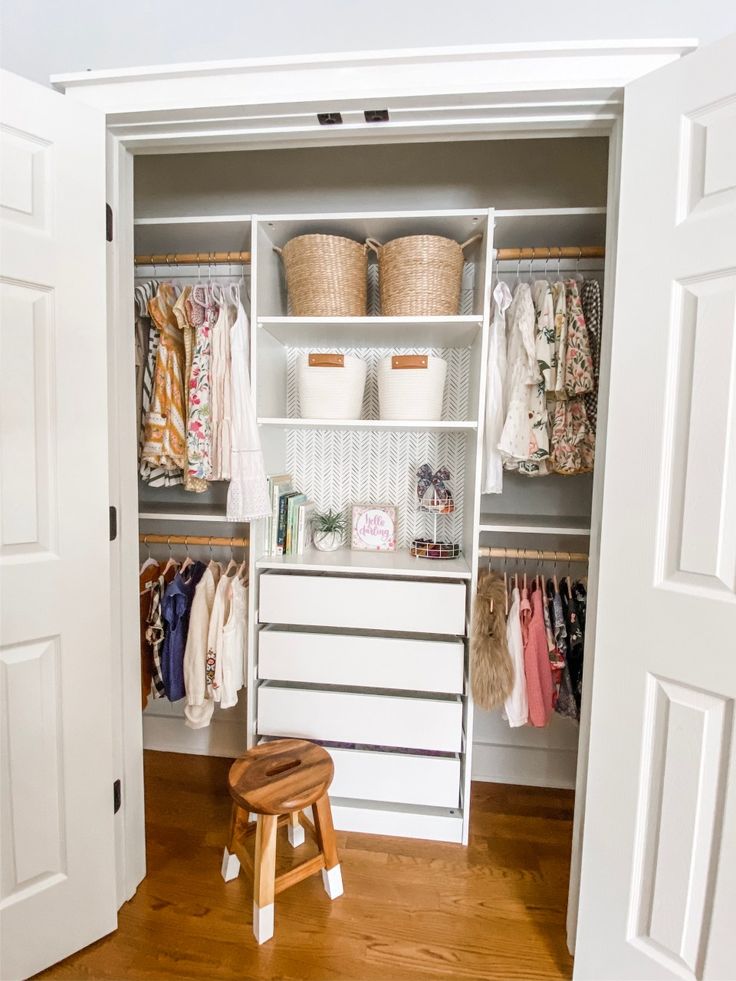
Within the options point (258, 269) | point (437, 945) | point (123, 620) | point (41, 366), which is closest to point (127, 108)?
point (258, 269)

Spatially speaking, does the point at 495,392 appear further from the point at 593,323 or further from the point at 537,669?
the point at 537,669

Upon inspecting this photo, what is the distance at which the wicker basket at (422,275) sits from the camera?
1483mm

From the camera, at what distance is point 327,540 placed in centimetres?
179

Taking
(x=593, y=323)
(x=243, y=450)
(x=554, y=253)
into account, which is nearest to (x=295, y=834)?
(x=243, y=450)

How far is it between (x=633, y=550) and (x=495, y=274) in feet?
3.80

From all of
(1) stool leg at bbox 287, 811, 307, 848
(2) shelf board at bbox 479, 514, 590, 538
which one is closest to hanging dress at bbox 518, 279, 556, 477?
(2) shelf board at bbox 479, 514, 590, 538

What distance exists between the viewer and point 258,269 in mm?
1569

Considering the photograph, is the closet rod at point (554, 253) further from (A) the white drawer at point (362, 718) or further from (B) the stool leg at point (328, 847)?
(B) the stool leg at point (328, 847)

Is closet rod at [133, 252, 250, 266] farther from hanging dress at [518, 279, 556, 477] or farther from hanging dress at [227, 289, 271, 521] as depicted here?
hanging dress at [518, 279, 556, 477]

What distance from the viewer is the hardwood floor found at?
121cm

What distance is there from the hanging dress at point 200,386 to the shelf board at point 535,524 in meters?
1.00

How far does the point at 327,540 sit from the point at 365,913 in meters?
1.12

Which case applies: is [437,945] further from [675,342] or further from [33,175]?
[33,175]

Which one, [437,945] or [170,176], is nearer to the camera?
[437,945]
